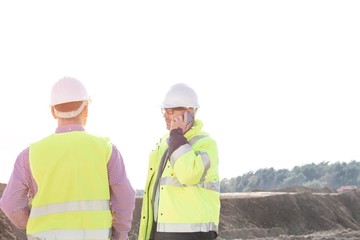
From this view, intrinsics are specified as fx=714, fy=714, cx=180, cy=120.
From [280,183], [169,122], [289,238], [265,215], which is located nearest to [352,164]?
[280,183]

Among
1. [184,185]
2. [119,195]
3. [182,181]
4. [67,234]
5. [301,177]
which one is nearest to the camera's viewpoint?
[67,234]

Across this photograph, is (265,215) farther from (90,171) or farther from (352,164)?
(352,164)

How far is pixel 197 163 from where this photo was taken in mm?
4848

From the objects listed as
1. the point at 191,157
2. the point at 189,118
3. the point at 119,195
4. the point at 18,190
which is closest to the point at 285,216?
the point at 189,118

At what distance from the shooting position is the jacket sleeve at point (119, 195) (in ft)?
13.6

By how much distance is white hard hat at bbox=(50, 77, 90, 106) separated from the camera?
4195 millimetres

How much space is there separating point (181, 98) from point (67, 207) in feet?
4.76

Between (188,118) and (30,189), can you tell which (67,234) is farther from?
(188,118)

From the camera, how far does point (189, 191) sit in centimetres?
494

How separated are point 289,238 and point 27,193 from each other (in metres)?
20.4

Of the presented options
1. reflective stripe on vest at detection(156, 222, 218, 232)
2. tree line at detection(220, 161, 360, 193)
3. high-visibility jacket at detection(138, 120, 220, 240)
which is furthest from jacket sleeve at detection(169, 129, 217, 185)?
tree line at detection(220, 161, 360, 193)

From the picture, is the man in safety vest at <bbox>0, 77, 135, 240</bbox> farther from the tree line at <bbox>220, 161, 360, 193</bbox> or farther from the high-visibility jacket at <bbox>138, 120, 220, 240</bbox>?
the tree line at <bbox>220, 161, 360, 193</bbox>

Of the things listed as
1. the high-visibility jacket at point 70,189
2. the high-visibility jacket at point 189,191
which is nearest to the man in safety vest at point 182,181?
the high-visibility jacket at point 189,191

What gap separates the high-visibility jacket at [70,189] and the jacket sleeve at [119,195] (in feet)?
0.15
